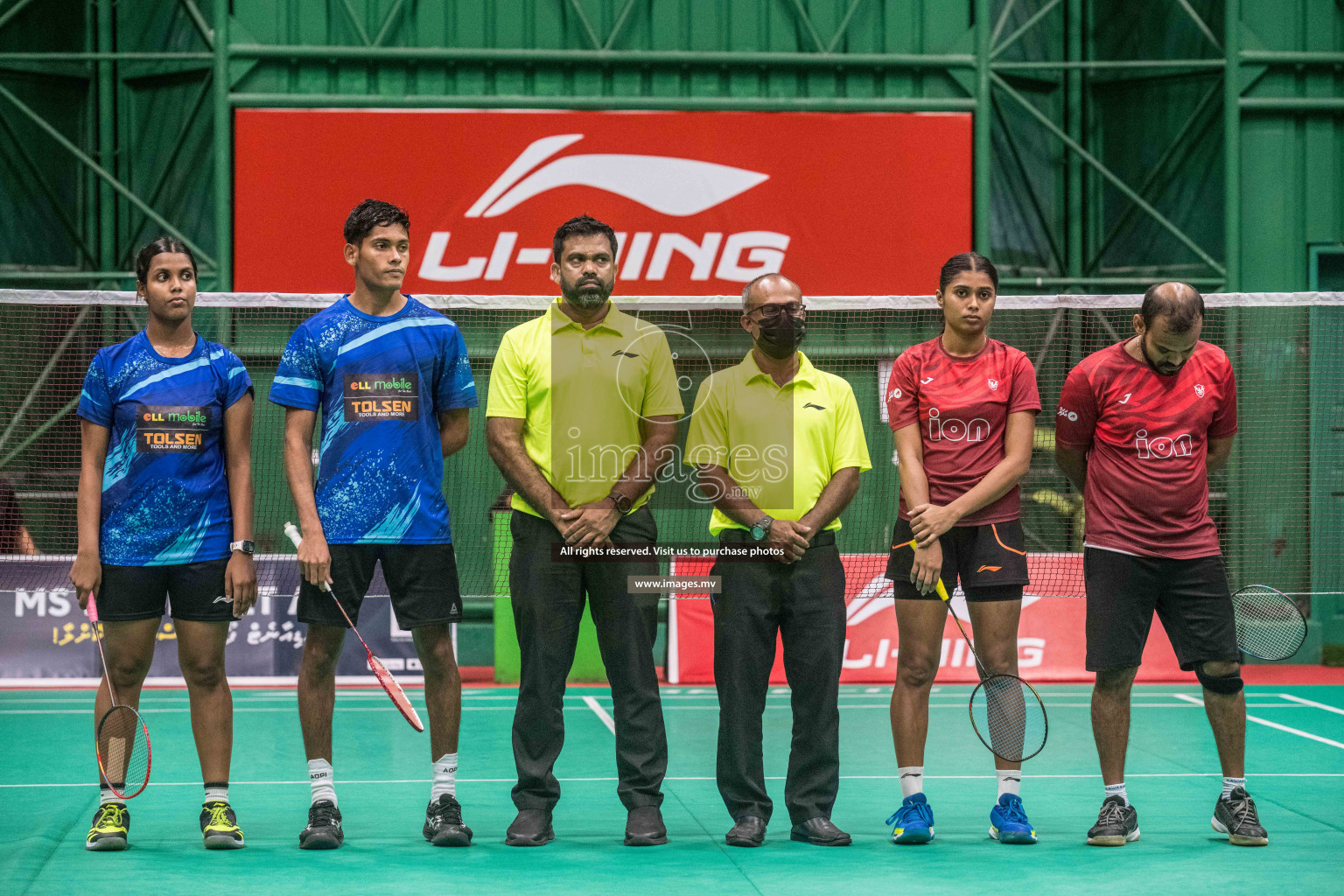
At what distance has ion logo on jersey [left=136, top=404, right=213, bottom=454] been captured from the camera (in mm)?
5488

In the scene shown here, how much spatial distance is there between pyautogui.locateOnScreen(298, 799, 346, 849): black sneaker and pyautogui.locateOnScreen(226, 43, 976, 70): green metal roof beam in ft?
26.2

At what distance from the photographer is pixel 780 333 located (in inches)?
220

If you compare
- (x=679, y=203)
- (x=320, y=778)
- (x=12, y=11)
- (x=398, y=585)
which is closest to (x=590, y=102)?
(x=679, y=203)

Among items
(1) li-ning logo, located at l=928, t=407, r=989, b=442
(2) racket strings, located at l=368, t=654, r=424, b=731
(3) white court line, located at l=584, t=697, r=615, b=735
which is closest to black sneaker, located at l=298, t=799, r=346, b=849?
(2) racket strings, located at l=368, t=654, r=424, b=731

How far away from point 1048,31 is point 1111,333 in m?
3.46

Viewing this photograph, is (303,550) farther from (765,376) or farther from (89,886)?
(765,376)

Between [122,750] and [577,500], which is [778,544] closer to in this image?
[577,500]

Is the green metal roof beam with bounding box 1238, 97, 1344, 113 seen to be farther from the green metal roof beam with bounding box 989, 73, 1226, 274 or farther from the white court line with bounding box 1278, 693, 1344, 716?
the white court line with bounding box 1278, 693, 1344, 716

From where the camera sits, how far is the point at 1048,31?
532 inches

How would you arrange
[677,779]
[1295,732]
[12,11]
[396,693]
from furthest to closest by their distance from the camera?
[12,11] < [1295,732] < [677,779] < [396,693]

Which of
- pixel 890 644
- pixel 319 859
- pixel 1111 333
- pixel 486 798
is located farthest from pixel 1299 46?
pixel 319 859

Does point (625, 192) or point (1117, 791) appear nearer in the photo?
point (1117, 791)

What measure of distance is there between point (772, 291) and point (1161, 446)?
1765 mm

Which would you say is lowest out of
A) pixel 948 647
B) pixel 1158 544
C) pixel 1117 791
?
pixel 948 647
